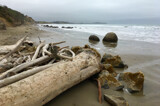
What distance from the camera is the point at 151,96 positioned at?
2.73 m

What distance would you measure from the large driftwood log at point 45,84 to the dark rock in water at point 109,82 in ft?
0.94

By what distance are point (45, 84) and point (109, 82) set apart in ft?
5.66

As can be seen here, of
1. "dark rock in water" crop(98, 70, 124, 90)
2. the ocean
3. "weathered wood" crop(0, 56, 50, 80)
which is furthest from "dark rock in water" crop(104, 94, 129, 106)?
the ocean

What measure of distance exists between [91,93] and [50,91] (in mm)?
1058

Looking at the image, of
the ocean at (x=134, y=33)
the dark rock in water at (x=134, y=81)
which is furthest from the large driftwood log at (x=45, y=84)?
the ocean at (x=134, y=33)

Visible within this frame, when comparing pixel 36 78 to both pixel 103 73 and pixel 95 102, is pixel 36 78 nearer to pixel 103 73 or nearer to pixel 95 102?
pixel 95 102

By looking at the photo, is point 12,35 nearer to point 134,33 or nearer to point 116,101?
point 116,101

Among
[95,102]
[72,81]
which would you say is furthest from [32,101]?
[95,102]

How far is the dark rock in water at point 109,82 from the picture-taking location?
9.67 feet

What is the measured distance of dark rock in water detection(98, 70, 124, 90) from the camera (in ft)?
9.67

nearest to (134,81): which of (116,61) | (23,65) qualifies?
(116,61)

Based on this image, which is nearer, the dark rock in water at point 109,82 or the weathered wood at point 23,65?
the weathered wood at point 23,65

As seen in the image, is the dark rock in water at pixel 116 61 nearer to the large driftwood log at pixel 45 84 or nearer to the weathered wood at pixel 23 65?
the large driftwood log at pixel 45 84

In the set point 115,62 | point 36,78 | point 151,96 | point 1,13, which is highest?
point 1,13
